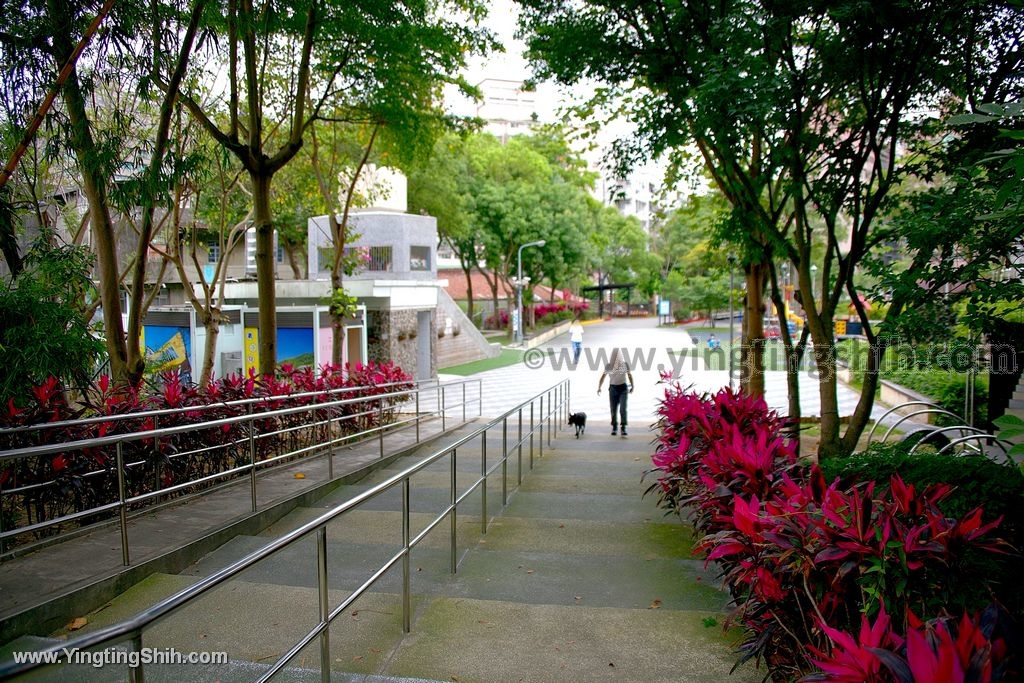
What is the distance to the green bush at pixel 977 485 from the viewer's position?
2.72m

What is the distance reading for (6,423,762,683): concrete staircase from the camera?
8.78 ft

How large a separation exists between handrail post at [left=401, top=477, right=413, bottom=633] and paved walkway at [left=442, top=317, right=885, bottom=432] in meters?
5.77

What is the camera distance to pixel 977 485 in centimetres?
378

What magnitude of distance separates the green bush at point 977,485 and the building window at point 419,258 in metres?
18.0

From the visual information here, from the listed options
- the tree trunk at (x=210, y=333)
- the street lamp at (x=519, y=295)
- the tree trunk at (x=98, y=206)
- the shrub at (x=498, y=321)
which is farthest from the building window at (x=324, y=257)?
the shrub at (x=498, y=321)

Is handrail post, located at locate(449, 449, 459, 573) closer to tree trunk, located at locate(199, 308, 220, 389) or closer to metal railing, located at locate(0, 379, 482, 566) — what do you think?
metal railing, located at locate(0, 379, 482, 566)

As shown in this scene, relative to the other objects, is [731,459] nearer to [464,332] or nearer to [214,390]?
[214,390]

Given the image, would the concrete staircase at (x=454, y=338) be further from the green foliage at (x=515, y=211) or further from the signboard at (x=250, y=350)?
the signboard at (x=250, y=350)

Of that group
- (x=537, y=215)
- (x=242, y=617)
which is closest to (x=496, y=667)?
(x=242, y=617)

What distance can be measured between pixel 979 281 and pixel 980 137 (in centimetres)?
150

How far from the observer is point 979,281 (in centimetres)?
552

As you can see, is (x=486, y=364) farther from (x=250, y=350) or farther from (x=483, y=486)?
(x=483, y=486)

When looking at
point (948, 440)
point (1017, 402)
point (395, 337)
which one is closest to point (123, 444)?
point (948, 440)

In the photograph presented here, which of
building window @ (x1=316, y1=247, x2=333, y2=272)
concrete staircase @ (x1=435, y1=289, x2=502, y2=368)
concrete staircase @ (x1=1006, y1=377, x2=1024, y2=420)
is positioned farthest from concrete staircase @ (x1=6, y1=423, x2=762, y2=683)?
concrete staircase @ (x1=435, y1=289, x2=502, y2=368)
